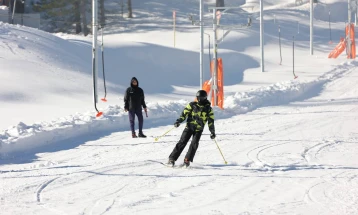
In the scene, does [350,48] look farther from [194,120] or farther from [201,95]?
[201,95]

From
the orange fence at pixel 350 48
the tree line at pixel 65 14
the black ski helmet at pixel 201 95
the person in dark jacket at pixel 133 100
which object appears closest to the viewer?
the black ski helmet at pixel 201 95

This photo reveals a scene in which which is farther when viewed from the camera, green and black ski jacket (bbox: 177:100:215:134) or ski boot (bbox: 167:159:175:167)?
ski boot (bbox: 167:159:175:167)

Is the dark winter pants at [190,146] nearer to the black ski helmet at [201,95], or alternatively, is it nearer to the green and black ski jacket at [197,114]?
the green and black ski jacket at [197,114]

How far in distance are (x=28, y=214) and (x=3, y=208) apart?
1.78 ft

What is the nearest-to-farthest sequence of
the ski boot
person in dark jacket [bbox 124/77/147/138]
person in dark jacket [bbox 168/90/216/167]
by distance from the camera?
person in dark jacket [bbox 168/90/216/167]
the ski boot
person in dark jacket [bbox 124/77/147/138]

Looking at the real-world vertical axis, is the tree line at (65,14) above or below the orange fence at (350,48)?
above

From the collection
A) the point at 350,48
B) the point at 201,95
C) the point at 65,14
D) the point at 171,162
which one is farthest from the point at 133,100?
the point at 65,14

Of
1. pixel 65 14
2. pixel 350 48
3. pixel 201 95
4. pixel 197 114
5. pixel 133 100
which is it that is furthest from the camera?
pixel 65 14

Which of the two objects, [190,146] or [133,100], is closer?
[190,146]

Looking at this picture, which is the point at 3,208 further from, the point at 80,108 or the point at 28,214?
the point at 80,108

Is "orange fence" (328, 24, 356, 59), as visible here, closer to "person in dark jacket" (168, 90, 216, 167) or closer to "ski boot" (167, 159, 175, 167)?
"person in dark jacket" (168, 90, 216, 167)

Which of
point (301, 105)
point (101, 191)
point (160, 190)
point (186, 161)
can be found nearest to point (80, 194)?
point (101, 191)

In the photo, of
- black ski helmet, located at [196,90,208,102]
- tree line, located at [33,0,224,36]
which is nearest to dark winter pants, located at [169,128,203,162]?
black ski helmet, located at [196,90,208,102]

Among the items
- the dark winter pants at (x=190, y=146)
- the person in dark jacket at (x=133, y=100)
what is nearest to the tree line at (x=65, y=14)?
the person in dark jacket at (x=133, y=100)
